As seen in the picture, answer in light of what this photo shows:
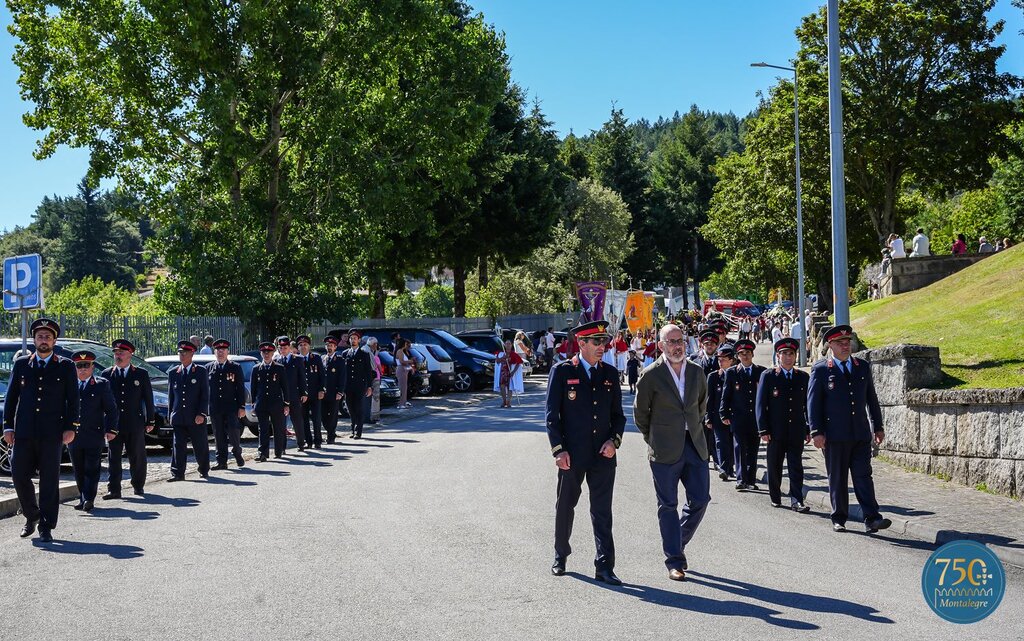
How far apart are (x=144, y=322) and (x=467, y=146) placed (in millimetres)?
13362

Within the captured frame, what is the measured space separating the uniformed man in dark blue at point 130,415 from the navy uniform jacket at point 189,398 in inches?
52.0

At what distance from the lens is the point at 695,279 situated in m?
100

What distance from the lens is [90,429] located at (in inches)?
456

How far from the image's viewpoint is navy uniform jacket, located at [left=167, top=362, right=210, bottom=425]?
14.2m

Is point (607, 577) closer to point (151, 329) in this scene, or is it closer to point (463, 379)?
point (151, 329)

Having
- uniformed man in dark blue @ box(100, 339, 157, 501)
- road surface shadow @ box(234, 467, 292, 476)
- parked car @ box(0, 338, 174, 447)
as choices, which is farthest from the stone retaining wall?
parked car @ box(0, 338, 174, 447)

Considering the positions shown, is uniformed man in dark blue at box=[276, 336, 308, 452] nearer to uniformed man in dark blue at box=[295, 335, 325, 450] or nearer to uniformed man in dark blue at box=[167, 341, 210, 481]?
uniformed man in dark blue at box=[295, 335, 325, 450]

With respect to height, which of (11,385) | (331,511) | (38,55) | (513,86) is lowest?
(331,511)

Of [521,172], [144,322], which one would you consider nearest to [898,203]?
[521,172]

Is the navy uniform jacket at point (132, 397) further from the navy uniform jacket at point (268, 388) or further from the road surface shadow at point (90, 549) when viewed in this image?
the navy uniform jacket at point (268, 388)

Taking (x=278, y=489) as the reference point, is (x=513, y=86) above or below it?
above

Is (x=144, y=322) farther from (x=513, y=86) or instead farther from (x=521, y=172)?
(x=513, y=86)

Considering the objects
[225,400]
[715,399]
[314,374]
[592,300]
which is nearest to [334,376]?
[314,374]

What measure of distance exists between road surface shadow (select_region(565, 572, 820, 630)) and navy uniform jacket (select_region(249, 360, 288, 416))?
32.4 ft
